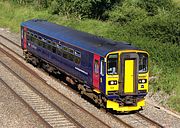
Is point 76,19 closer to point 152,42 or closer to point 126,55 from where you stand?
point 152,42

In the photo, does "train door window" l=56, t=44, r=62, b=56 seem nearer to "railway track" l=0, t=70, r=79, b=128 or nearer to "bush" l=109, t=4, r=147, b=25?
"railway track" l=0, t=70, r=79, b=128

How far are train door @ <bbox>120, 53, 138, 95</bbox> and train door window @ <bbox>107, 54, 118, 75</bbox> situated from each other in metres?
0.25

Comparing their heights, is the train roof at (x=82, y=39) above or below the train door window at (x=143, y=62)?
above

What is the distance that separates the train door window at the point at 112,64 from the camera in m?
15.6

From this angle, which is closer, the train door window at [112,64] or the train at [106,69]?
the train door window at [112,64]

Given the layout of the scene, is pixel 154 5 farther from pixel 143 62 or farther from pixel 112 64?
pixel 112 64

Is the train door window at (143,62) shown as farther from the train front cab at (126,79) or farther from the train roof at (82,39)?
the train roof at (82,39)

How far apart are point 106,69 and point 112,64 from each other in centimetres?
33

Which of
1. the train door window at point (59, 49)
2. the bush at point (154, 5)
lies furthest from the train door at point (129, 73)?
the bush at point (154, 5)

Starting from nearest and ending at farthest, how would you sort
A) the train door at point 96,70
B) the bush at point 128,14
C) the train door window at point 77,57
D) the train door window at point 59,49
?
the train door at point 96,70 < the train door window at point 77,57 < the train door window at point 59,49 < the bush at point 128,14

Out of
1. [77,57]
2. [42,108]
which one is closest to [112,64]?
[77,57]

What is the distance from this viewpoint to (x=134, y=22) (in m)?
27.2

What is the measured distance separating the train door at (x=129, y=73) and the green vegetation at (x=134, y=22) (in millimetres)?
2602

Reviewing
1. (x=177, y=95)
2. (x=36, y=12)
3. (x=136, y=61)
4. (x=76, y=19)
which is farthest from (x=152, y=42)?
(x=36, y=12)
